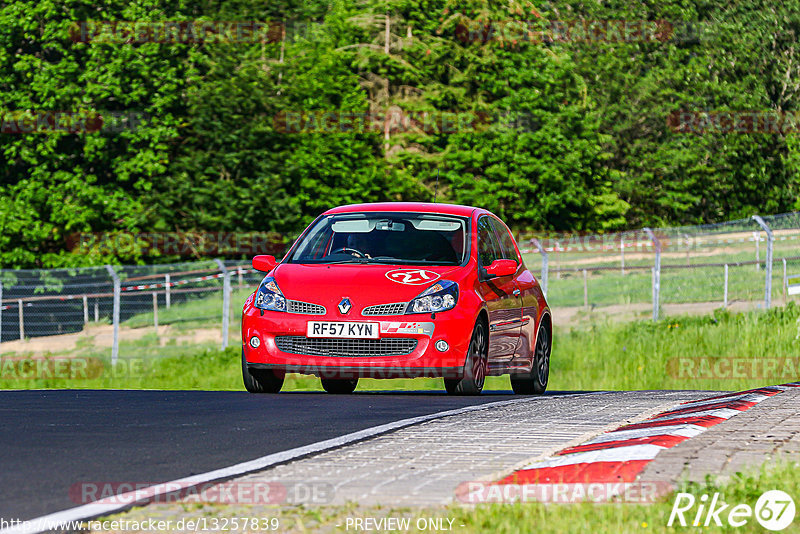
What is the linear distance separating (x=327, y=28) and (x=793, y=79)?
2366 centimetres

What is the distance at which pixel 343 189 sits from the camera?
53094 millimetres

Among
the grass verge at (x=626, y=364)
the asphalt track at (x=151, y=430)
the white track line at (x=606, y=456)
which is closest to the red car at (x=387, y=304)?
the asphalt track at (x=151, y=430)

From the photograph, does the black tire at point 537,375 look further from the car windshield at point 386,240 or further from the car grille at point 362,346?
the car grille at point 362,346

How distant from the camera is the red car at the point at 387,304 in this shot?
11820mm

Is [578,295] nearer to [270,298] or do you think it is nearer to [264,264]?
[264,264]

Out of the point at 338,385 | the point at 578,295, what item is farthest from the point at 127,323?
the point at 338,385

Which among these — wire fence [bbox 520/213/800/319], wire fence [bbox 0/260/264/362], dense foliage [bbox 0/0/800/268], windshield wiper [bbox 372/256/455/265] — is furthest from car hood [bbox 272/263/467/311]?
dense foliage [bbox 0/0/800/268]

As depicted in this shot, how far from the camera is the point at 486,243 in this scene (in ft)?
43.7

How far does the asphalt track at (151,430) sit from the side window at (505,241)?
1898mm

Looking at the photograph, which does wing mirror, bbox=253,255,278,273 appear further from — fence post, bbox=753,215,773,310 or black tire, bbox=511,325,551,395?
fence post, bbox=753,215,773,310

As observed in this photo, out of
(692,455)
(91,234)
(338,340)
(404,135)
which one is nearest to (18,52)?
(91,234)

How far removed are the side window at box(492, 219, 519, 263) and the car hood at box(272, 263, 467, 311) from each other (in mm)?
1789

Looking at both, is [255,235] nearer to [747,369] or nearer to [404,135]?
[404,135]

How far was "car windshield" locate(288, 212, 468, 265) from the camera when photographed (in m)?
12.6
